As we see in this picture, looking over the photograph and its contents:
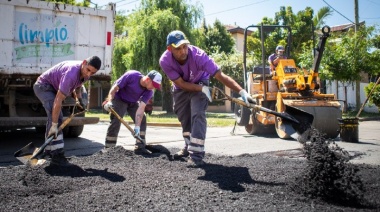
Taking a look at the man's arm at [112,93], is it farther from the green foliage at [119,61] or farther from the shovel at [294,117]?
the green foliage at [119,61]

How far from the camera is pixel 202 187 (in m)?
3.29

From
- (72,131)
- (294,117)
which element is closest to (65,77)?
(294,117)

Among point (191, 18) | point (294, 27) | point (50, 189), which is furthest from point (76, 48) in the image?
point (294, 27)

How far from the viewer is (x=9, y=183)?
3.66m

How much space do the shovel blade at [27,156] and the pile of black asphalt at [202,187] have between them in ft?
0.39

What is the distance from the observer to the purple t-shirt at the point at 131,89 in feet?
18.3

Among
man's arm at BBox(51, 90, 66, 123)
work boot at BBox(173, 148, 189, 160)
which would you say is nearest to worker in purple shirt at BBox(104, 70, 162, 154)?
work boot at BBox(173, 148, 189, 160)

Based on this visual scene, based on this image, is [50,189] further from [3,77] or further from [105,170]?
[3,77]

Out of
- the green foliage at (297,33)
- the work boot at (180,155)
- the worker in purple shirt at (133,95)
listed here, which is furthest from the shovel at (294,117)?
the green foliage at (297,33)

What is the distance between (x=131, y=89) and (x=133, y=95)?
4.9 inches

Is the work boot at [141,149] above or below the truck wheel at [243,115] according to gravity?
below

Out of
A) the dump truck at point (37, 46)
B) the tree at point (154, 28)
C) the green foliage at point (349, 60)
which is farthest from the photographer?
the tree at point (154, 28)

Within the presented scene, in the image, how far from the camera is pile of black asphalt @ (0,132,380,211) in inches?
111

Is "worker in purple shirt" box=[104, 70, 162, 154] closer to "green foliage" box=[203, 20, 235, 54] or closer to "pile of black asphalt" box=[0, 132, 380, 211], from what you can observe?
"pile of black asphalt" box=[0, 132, 380, 211]
